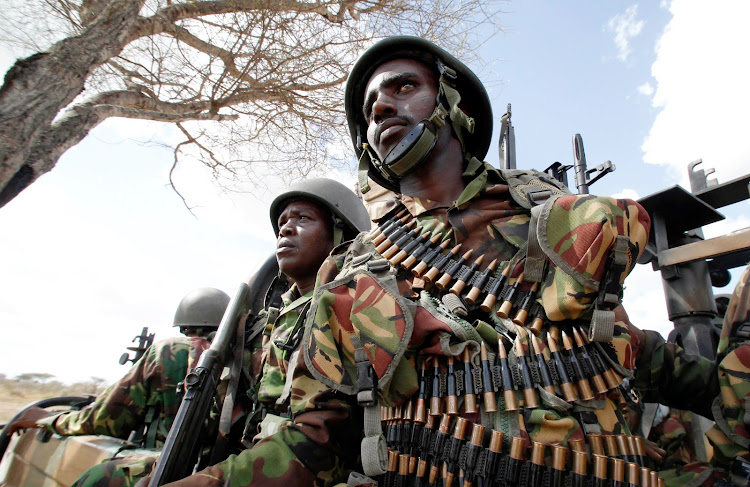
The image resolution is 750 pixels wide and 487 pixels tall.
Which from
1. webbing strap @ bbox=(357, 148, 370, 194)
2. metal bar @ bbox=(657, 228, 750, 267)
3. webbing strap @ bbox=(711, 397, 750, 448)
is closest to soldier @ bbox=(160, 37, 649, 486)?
webbing strap @ bbox=(357, 148, 370, 194)

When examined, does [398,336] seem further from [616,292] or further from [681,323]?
[681,323]

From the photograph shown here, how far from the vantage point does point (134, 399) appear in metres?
4.60

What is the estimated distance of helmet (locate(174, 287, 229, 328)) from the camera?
6.29 meters

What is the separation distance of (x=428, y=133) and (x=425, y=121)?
73mm

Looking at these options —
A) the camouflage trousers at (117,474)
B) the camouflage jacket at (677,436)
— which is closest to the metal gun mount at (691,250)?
the camouflage jacket at (677,436)

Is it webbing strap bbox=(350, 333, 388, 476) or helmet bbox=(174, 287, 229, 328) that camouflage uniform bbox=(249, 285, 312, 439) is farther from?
helmet bbox=(174, 287, 229, 328)

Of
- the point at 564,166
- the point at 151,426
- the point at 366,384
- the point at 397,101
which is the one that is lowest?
the point at 151,426

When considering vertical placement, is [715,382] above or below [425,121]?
below

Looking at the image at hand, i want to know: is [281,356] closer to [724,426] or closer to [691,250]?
[724,426]

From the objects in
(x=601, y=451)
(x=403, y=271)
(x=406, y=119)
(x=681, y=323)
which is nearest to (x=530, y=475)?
(x=601, y=451)

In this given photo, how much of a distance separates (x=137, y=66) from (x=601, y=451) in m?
9.94

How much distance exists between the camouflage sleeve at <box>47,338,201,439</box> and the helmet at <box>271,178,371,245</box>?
2103 millimetres

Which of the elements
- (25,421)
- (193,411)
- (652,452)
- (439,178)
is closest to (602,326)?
(652,452)

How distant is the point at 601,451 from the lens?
1.51 meters
